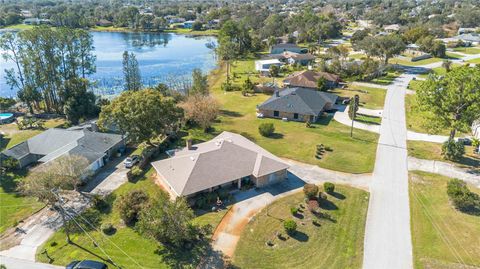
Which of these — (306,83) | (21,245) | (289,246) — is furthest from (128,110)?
(306,83)

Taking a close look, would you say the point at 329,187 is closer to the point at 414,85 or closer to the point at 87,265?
the point at 87,265

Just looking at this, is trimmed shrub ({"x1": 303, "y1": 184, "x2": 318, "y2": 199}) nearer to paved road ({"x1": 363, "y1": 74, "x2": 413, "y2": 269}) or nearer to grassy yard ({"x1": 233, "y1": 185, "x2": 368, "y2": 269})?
grassy yard ({"x1": 233, "y1": 185, "x2": 368, "y2": 269})

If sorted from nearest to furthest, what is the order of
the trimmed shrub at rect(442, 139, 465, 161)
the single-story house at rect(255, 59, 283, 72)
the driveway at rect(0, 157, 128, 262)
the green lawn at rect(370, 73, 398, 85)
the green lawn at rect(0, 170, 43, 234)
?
the driveway at rect(0, 157, 128, 262)
the green lawn at rect(0, 170, 43, 234)
the trimmed shrub at rect(442, 139, 465, 161)
the green lawn at rect(370, 73, 398, 85)
the single-story house at rect(255, 59, 283, 72)

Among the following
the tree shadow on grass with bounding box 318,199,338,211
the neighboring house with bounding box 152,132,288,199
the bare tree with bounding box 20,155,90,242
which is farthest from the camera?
the neighboring house with bounding box 152,132,288,199

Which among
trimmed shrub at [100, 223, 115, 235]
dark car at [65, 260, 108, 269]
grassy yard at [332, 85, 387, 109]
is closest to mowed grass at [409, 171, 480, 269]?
dark car at [65, 260, 108, 269]

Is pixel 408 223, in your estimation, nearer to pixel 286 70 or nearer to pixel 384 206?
pixel 384 206
